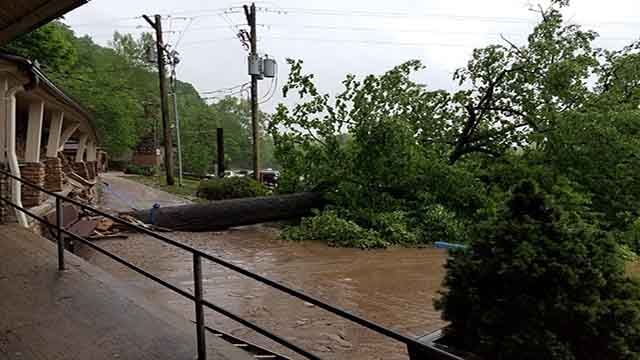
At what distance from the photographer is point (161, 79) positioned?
71.1 ft

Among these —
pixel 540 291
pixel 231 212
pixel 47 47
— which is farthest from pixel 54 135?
pixel 540 291

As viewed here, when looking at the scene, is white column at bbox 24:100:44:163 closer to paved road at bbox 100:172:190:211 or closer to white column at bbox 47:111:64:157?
white column at bbox 47:111:64:157

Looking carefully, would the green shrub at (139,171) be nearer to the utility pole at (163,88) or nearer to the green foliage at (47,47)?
the green foliage at (47,47)

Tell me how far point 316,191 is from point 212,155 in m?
29.1

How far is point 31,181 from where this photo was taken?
7840mm

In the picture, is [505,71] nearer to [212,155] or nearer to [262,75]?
[262,75]

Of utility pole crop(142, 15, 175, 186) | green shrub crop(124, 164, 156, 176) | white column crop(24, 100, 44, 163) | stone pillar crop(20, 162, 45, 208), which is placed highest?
utility pole crop(142, 15, 175, 186)

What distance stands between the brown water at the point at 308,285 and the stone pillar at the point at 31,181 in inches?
49.7

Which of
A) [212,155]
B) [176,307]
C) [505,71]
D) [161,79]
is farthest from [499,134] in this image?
[212,155]

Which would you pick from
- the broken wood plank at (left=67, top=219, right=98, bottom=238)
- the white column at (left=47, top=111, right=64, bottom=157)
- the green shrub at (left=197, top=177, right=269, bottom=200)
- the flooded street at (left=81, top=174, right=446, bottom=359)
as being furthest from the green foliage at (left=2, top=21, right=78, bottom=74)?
the flooded street at (left=81, top=174, right=446, bottom=359)

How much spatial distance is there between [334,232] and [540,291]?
8593mm

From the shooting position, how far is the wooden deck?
9.71 feet

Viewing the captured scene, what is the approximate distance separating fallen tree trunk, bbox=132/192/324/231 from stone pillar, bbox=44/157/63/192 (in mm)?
1868

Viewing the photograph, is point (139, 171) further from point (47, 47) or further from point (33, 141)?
point (33, 141)
